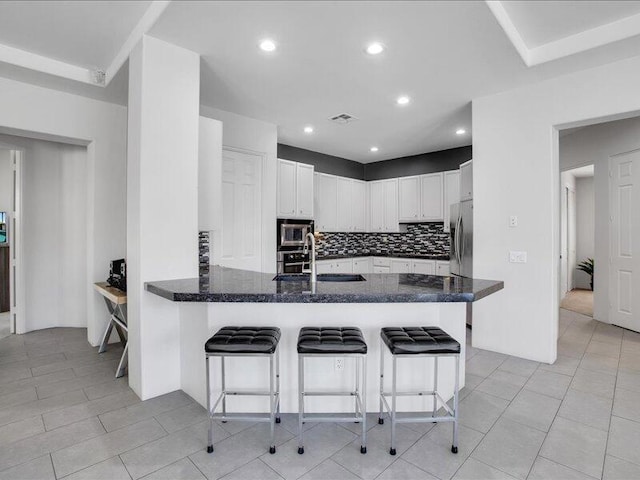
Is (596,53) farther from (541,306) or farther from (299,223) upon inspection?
(299,223)

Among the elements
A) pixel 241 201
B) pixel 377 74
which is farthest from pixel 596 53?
pixel 241 201

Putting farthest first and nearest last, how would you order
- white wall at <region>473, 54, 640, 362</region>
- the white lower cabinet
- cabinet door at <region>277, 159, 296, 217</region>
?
the white lower cabinet → cabinet door at <region>277, 159, 296, 217</region> → white wall at <region>473, 54, 640, 362</region>

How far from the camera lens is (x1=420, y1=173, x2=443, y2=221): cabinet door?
19.4 ft

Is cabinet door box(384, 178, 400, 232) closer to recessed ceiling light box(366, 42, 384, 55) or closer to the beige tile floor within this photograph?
the beige tile floor

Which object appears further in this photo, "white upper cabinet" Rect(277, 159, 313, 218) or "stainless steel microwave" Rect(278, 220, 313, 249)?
"white upper cabinet" Rect(277, 159, 313, 218)

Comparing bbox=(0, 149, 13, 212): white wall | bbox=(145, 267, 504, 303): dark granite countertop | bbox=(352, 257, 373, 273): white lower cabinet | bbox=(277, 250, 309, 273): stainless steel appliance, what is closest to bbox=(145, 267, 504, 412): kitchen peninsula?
bbox=(145, 267, 504, 303): dark granite countertop

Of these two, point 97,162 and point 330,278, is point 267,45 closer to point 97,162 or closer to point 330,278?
point 330,278

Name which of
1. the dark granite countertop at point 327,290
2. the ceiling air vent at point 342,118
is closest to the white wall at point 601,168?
the ceiling air vent at point 342,118

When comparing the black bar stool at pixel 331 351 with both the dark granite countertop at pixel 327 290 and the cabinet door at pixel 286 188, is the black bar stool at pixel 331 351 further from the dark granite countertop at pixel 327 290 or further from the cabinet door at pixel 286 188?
the cabinet door at pixel 286 188

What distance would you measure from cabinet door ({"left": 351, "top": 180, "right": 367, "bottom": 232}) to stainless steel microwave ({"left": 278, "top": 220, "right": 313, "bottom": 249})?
1541mm

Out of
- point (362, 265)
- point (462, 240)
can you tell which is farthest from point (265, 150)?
point (362, 265)

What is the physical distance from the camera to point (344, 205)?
21.4ft

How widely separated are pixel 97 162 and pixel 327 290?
3285 millimetres

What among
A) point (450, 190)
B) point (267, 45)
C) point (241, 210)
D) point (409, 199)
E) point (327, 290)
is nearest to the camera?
A: point (327, 290)
